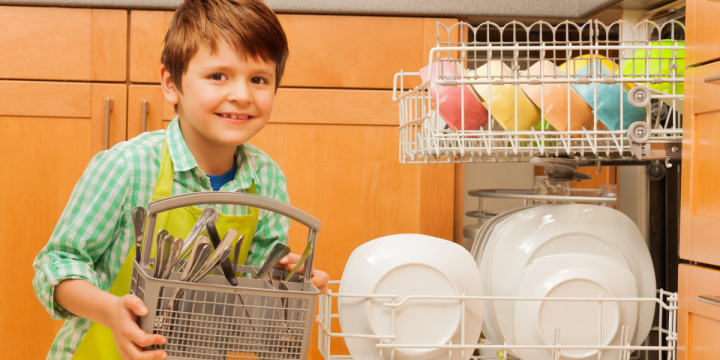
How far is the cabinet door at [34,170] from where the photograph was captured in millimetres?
1296

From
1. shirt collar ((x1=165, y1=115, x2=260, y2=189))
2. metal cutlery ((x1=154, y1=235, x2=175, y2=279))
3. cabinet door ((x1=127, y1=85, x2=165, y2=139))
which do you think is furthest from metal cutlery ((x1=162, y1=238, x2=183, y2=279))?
cabinet door ((x1=127, y1=85, x2=165, y2=139))

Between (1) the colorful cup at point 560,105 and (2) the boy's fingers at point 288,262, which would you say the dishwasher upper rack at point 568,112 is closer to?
(1) the colorful cup at point 560,105

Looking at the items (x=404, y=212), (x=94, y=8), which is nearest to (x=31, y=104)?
(x=94, y=8)

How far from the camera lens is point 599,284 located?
74 centimetres

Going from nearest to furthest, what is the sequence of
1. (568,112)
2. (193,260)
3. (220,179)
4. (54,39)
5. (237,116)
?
(193,260) < (568,112) < (237,116) < (220,179) < (54,39)

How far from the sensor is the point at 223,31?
77cm

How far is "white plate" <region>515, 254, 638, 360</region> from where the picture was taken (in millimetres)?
726

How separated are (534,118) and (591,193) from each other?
15.6 inches

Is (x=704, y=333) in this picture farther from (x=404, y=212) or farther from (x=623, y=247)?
(x=404, y=212)

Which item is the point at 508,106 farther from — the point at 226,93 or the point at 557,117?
the point at 226,93

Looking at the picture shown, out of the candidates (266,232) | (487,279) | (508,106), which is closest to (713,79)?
(508,106)

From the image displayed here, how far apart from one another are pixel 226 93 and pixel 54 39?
761 millimetres

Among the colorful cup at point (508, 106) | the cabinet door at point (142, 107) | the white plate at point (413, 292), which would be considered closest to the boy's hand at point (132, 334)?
the white plate at point (413, 292)

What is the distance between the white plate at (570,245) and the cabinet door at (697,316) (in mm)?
91
